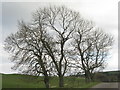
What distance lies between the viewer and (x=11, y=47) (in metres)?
29.3

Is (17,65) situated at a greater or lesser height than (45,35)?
lesser

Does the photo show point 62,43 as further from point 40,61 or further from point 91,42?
point 91,42

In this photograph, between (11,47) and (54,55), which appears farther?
(54,55)

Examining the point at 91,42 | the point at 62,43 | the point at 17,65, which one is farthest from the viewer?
the point at 91,42

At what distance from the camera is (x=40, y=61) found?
94.0ft

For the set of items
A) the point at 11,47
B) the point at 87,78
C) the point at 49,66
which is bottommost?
the point at 87,78

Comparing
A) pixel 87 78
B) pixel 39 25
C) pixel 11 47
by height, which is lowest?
pixel 87 78

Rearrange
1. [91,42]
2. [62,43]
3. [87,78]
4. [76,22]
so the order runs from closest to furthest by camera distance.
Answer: [62,43]
[76,22]
[91,42]
[87,78]

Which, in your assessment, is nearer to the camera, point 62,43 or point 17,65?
point 17,65

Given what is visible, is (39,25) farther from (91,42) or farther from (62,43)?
(91,42)

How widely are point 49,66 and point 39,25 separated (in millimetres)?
5511

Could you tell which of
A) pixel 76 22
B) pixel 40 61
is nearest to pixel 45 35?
pixel 40 61

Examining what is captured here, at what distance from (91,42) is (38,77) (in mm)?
18090

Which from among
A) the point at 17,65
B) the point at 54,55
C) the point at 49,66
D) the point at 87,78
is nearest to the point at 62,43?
the point at 54,55
